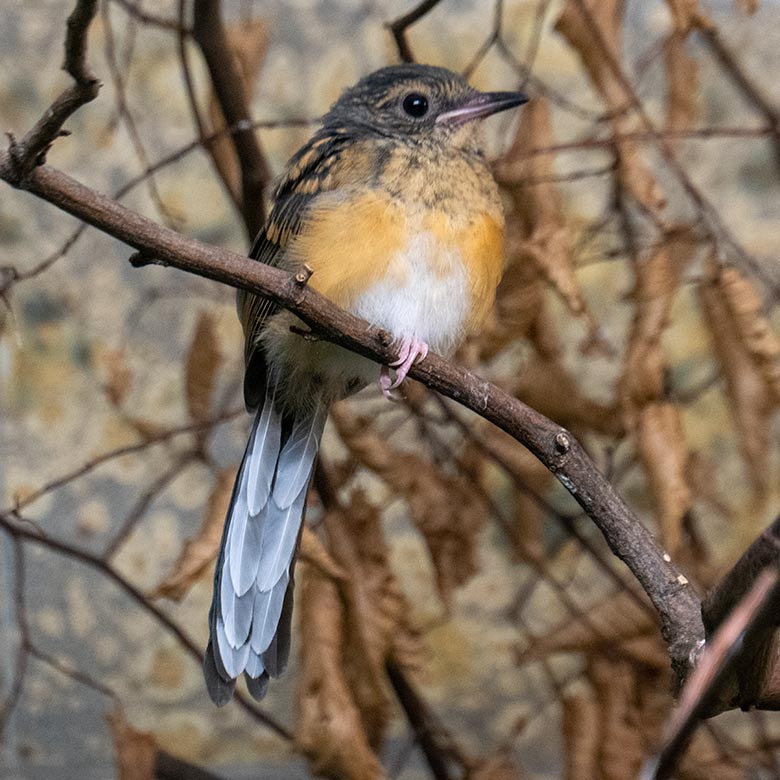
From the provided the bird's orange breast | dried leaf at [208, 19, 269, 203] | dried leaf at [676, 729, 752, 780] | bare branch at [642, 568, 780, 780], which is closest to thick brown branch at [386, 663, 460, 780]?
dried leaf at [676, 729, 752, 780]

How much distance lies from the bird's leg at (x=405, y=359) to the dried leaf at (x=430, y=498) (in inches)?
9.5

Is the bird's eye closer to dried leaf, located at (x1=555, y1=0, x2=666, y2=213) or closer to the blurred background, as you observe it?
dried leaf, located at (x1=555, y1=0, x2=666, y2=213)

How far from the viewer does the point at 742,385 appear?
5.50ft

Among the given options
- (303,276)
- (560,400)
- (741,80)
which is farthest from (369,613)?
(741,80)

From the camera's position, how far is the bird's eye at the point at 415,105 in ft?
5.41

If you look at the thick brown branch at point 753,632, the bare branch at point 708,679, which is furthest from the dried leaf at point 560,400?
the bare branch at point 708,679

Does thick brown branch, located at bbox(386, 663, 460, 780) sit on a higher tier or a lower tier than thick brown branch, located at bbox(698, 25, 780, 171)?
lower

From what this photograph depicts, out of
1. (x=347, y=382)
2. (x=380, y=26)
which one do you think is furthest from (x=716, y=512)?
(x=380, y=26)

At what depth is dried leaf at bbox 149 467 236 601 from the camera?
A: 4.60 ft

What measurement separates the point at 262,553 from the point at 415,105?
0.71 metres

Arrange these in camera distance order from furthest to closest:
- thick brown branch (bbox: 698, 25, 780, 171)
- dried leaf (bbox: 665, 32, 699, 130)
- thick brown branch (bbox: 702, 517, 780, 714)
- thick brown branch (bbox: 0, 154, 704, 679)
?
thick brown branch (bbox: 698, 25, 780, 171), dried leaf (bbox: 665, 32, 699, 130), thick brown branch (bbox: 0, 154, 704, 679), thick brown branch (bbox: 702, 517, 780, 714)

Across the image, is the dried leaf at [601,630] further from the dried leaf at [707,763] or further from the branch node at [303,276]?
the branch node at [303,276]

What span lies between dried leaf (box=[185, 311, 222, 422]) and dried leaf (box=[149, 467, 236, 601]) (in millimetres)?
302

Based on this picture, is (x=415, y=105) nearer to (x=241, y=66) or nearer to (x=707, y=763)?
(x=241, y=66)
